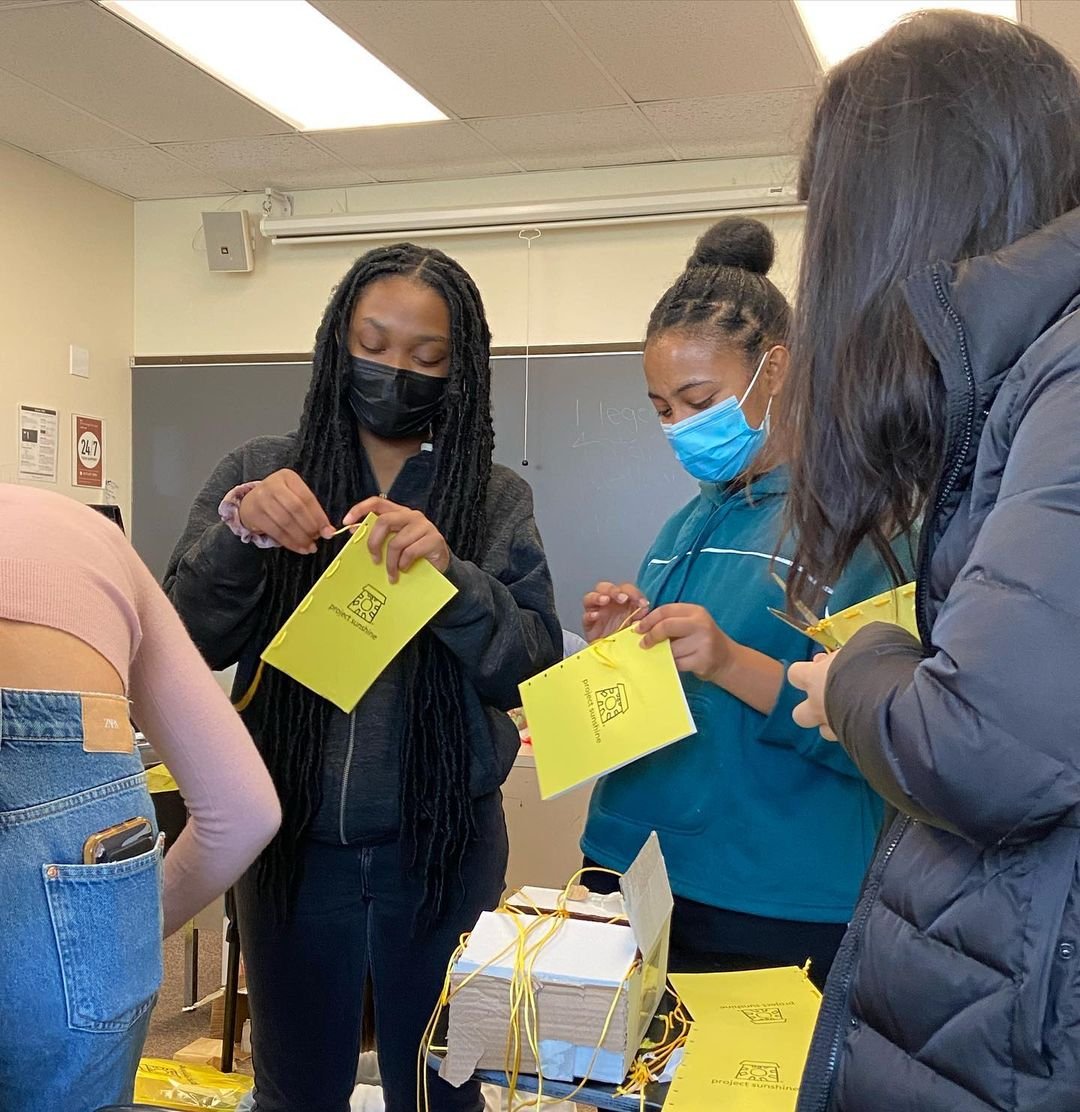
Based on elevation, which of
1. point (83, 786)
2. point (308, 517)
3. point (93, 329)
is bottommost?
point (83, 786)

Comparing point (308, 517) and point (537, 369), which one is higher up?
point (537, 369)

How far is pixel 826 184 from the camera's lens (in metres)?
0.88

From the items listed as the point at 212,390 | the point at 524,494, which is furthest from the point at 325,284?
the point at 524,494

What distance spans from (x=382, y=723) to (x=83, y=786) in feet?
2.35

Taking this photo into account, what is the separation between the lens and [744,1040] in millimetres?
1025

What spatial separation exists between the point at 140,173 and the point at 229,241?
376 millimetres

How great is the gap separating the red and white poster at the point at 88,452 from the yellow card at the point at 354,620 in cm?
313

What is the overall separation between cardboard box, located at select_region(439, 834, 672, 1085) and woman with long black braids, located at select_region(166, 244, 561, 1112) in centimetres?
47

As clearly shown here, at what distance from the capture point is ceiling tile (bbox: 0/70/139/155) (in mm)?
3482

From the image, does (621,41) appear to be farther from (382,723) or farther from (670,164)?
(382,723)

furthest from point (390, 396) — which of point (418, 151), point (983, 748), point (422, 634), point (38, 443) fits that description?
point (38, 443)

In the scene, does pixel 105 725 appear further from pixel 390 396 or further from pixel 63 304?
pixel 63 304

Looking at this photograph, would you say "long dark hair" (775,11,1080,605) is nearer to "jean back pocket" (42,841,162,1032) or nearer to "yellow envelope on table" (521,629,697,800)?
"yellow envelope on table" (521,629,697,800)

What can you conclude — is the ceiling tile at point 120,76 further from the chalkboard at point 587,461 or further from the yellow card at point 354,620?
the yellow card at point 354,620
